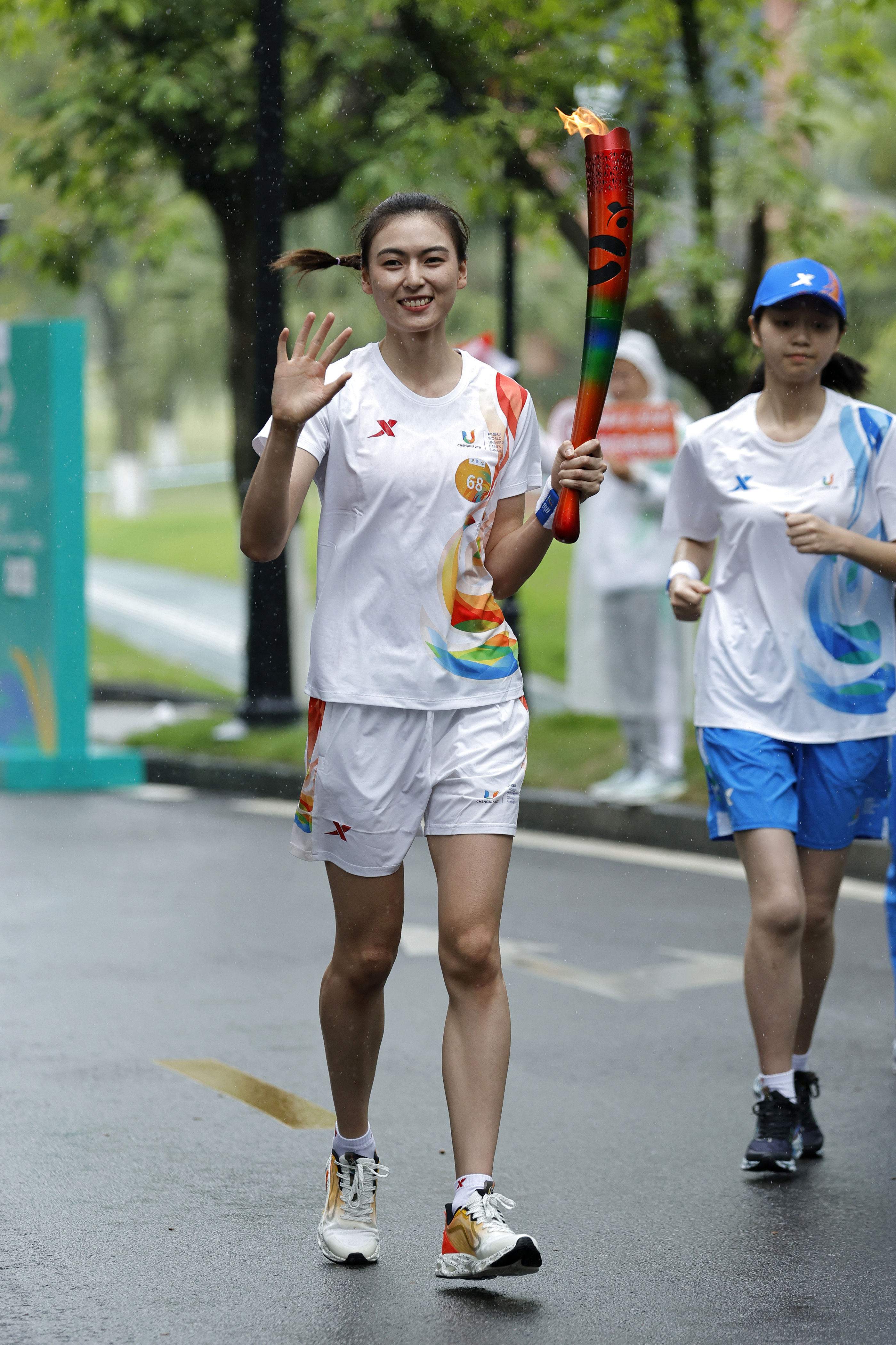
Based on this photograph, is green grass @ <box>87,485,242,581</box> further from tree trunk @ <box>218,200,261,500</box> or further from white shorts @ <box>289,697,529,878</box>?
white shorts @ <box>289,697,529,878</box>

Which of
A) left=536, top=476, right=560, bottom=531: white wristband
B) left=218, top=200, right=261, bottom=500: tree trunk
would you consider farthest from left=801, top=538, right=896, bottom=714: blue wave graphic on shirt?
left=218, top=200, right=261, bottom=500: tree trunk

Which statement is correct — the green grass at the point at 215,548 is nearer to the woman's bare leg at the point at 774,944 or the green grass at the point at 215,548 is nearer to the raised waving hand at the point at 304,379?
the woman's bare leg at the point at 774,944

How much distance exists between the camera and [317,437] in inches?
150

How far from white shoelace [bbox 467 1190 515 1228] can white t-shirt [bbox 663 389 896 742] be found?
1.41 m

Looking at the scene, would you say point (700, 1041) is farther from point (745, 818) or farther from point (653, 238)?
point (653, 238)

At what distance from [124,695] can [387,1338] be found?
43.8 ft

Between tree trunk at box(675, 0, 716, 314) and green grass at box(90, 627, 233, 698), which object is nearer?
tree trunk at box(675, 0, 716, 314)

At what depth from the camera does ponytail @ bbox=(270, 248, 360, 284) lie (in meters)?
3.88

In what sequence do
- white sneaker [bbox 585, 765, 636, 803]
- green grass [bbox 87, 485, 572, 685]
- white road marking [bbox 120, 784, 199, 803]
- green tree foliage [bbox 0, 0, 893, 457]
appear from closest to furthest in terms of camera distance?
1. white sneaker [bbox 585, 765, 636, 803]
2. white road marking [bbox 120, 784, 199, 803]
3. green tree foliage [bbox 0, 0, 893, 457]
4. green grass [bbox 87, 485, 572, 685]

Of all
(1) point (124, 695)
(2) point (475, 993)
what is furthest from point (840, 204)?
(2) point (475, 993)

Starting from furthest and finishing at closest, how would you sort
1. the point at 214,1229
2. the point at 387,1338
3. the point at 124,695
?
the point at 124,695, the point at 214,1229, the point at 387,1338

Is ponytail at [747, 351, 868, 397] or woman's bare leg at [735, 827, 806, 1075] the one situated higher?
ponytail at [747, 351, 868, 397]

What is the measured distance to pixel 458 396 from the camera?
3.88 m

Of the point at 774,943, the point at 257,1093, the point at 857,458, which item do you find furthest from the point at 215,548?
the point at 774,943
